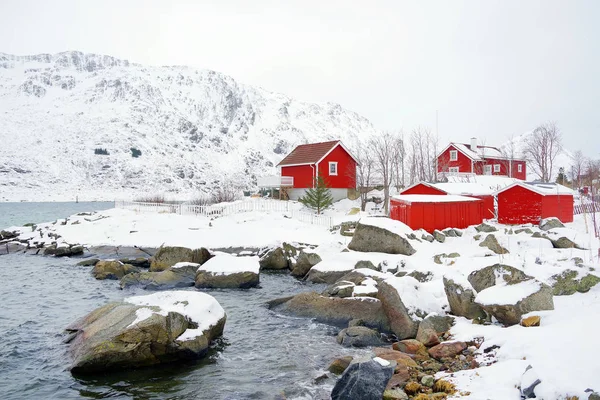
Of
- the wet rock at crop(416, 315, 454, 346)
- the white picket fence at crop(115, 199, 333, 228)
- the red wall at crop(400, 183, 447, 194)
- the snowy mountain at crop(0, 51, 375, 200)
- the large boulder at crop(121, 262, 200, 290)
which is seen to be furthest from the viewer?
the snowy mountain at crop(0, 51, 375, 200)

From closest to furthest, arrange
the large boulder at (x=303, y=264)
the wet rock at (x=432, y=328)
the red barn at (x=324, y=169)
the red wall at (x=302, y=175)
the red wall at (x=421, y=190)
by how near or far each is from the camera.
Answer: the wet rock at (x=432, y=328), the large boulder at (x=303, y=264), the red wall at (x=421, y=190), the red barn at (x=324, y=169), the red wall at (x=302, y=175)

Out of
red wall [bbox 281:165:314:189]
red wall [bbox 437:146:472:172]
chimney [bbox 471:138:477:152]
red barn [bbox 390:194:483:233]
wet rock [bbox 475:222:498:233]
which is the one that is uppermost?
chimney [bbox 471:138:477:152]

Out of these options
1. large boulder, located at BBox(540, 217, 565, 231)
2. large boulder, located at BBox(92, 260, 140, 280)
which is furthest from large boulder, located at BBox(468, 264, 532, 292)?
large boulder, located at BBox(92, 260, 140, 280)

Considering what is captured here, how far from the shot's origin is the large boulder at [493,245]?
15514 millimetres

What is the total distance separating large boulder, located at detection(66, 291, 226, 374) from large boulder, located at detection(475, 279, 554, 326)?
6120 mm

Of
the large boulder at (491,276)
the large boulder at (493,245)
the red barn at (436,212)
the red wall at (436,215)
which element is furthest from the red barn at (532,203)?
the large boulder at (491,276)

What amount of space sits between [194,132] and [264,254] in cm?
11544

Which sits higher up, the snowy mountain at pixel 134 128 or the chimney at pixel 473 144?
the snowy mountain at pixel 134 128

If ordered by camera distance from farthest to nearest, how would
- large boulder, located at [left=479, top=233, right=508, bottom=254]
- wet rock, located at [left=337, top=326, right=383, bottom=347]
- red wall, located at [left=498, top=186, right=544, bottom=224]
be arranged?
red wall, located at [left=498, top=186, right=544, bottom=224]
large boulder, located at [left=479, top=233, right=508, bottom=254]
wet rock, located at [left=337, top=326, right=383, bottom=347]

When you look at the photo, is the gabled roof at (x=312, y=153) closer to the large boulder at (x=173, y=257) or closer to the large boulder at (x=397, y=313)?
the large boulder at (x=173, y=257)

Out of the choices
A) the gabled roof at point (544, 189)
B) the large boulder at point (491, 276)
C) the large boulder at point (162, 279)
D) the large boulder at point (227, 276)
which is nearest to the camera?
the large boulder at point (491, 276)

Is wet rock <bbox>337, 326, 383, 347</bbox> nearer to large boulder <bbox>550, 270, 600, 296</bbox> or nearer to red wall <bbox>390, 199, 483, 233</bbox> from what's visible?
large boulder <bbox>550, 270, 600, 296</bbox>

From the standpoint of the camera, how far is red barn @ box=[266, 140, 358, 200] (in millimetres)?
39531

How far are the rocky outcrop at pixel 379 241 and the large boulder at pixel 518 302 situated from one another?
7.98m
